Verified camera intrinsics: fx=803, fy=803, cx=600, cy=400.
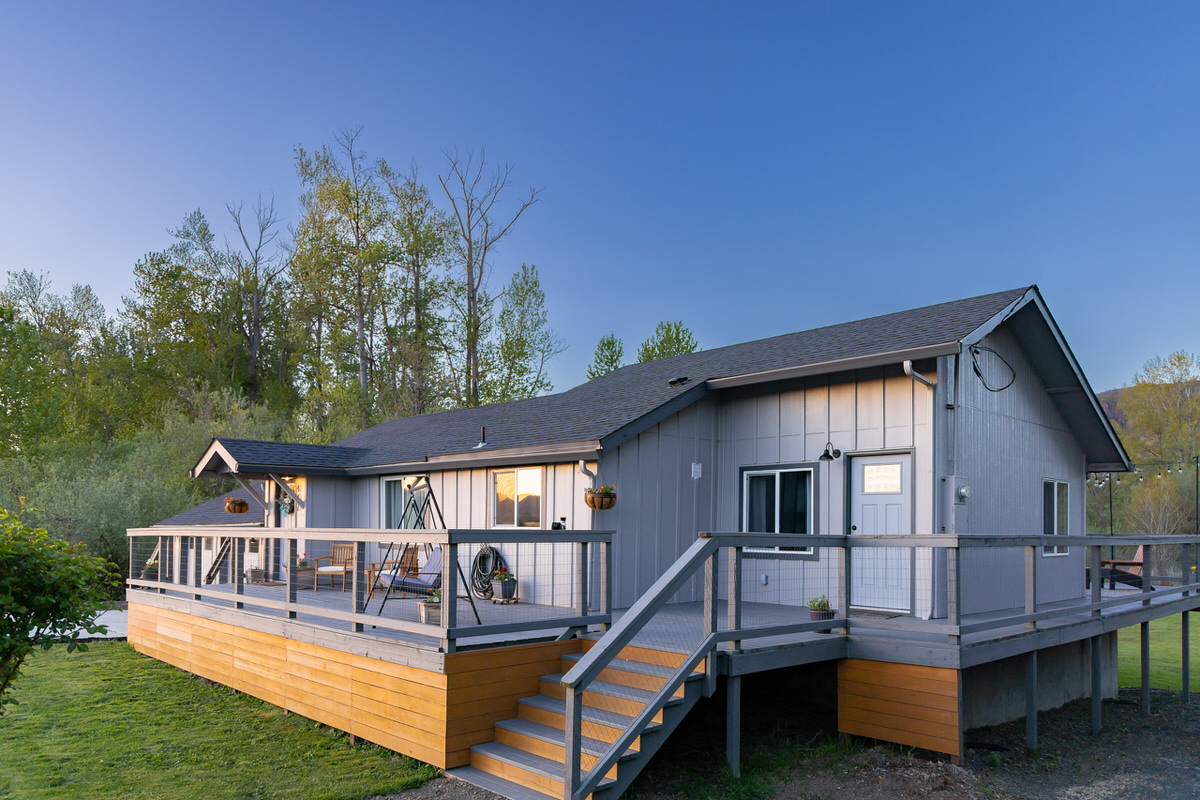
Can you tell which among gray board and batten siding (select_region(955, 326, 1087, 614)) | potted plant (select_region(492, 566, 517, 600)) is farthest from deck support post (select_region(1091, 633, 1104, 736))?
potted plant (select_region(492, 566, 517, 600))

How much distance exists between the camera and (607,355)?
31.8 m

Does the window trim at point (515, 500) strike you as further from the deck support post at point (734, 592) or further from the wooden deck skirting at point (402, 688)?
the deck support post at point (734, 592)

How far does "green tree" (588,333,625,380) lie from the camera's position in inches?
1252

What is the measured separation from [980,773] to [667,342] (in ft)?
83.2

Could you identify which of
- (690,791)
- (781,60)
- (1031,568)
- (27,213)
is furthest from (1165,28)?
(27,213)

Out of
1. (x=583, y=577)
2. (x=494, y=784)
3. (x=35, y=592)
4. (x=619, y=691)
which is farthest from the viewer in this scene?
(x=583, y=577)

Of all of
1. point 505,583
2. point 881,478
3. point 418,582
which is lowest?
point 505,583

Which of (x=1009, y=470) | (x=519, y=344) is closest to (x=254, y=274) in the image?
(x=519, y=344)

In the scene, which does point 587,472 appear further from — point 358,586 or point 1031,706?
point 1031,706

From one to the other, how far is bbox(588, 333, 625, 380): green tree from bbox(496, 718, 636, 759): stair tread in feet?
83.6

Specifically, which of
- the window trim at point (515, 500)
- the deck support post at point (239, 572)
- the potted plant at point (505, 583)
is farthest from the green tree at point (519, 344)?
the deck support post at point (239, 572)

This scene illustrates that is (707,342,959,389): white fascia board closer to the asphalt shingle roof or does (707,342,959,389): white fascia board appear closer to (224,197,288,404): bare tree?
the asphalt shingle roof

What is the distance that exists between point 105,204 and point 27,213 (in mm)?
3069

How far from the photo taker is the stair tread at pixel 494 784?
563 centimetres
